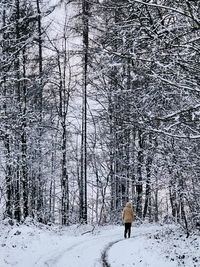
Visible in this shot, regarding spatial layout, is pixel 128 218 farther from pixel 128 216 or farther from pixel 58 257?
pixel 58 257

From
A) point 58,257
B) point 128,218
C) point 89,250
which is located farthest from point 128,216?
point 58,257

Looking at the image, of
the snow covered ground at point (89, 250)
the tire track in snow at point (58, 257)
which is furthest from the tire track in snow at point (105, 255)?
the tire track in snow at point (58, 257)

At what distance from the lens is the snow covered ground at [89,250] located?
1567cm

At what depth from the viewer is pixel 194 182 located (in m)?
18.3

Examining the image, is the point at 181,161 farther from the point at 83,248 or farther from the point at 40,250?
the point at 40,250

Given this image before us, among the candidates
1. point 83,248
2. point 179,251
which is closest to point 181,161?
point 179,251

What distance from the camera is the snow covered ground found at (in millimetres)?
15672

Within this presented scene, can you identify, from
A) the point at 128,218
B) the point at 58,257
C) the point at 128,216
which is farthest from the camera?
the point at 128,216

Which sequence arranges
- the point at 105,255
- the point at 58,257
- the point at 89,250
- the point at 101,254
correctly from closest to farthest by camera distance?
the point at 58,257 → the point at 105,255 → the point at 101,254 → the point at 89,250

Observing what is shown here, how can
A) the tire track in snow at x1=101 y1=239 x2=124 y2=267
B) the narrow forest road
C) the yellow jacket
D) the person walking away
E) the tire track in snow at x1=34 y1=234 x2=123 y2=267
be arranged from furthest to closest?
the yellow jacket → the person walking away → the tire track in snow at x1=34 y1=234 x2=123 y2=267 → the narrow forest road → the tire track in snow at x1=101 y1=239 x2=124 y2=267

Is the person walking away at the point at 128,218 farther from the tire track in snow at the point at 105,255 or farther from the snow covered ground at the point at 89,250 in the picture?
the tire track in snow at the point at 105,255

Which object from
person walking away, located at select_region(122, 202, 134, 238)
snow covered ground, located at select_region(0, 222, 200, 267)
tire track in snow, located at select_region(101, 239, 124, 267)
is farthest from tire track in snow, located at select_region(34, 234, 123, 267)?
person walking away, located at select_region(122, 202, 134, 238)

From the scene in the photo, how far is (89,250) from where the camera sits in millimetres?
18609

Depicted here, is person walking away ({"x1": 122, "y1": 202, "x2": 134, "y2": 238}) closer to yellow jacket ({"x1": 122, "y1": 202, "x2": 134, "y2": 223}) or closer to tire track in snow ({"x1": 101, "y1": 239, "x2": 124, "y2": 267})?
yellow jacket ({"x1": 122, "y1": 202, "x2": 134, "y2": 223})
